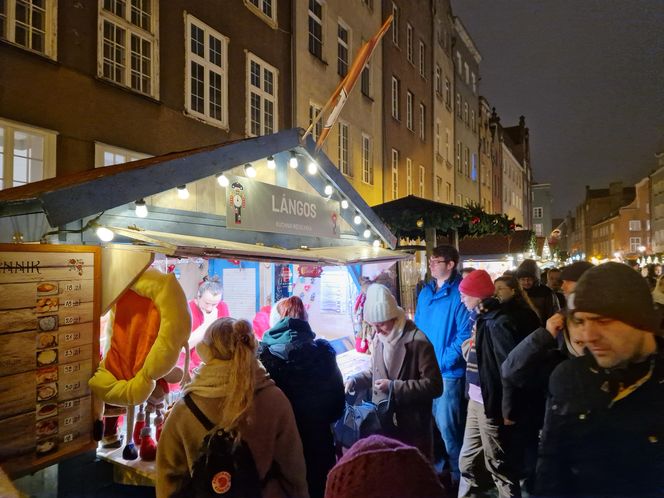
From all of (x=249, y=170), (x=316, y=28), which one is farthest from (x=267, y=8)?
(x=249, y=170)

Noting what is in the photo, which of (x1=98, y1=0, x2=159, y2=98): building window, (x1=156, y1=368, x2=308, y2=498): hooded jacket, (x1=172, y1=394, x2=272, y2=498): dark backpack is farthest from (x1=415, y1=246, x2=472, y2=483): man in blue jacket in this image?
(x1=98, y1=0, x2=159, y2=98): building window

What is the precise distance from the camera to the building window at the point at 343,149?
1495 centimetres

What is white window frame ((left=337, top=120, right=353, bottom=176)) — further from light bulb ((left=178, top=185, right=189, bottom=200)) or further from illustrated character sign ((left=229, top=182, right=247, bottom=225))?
light bulb ((left=178, top=185, right=189, bottom=200))

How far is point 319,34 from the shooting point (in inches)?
556

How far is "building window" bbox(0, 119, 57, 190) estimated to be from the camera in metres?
6.46

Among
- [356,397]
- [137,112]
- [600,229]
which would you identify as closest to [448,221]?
[356,397]

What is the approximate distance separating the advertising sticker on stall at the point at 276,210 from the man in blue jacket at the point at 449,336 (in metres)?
1.63

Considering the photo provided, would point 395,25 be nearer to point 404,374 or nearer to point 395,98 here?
point 395,98

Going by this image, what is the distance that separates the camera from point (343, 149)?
15172 mm

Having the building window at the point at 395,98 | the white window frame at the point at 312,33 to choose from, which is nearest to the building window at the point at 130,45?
the white window frame at the point at 312,33

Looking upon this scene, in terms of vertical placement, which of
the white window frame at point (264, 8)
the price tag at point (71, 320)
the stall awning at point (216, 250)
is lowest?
the price tag at point (71, 320)

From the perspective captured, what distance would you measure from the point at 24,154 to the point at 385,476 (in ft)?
24.6

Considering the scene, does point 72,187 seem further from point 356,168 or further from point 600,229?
point 600,229

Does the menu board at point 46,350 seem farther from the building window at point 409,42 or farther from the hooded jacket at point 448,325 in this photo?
the building window at point 409,42
